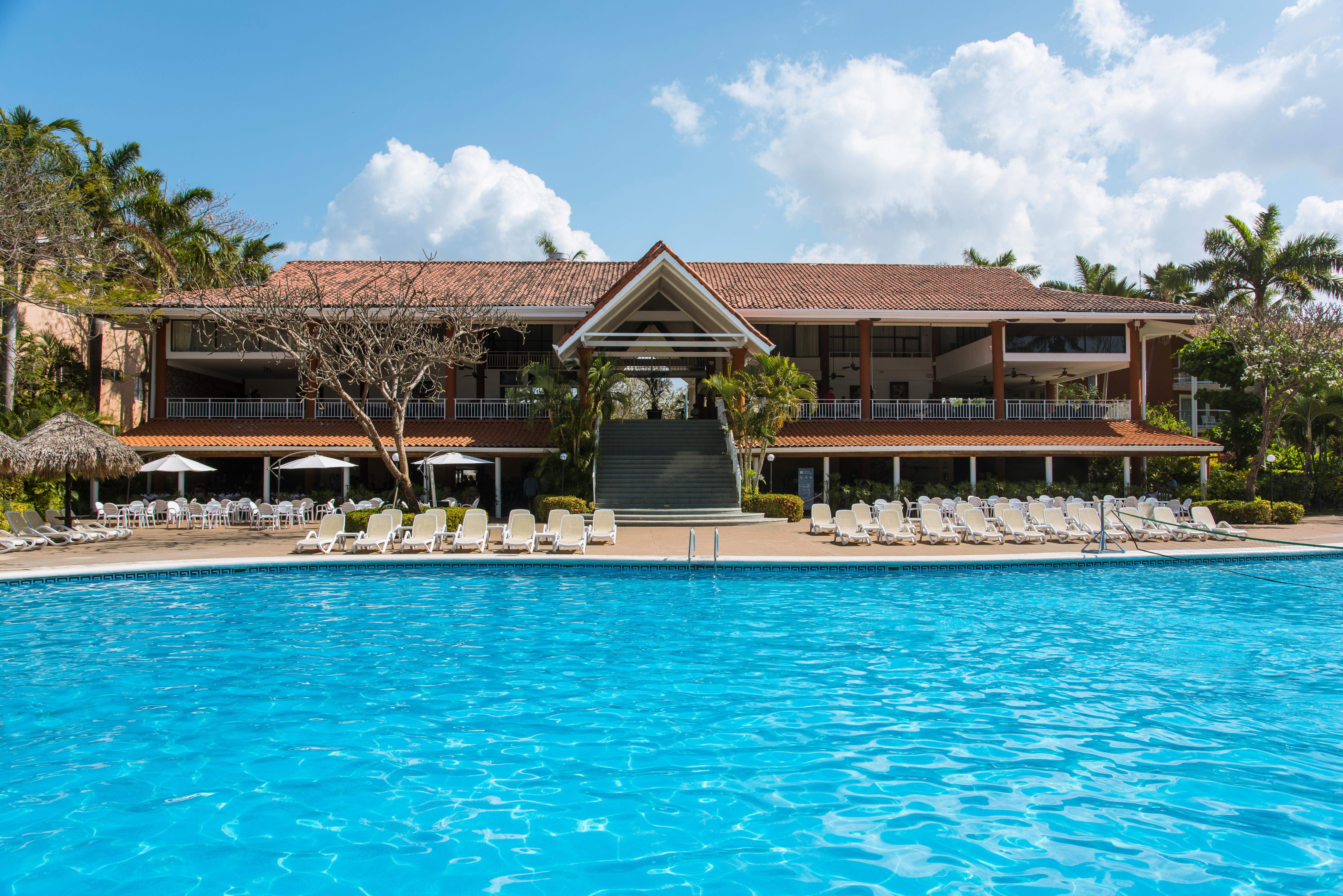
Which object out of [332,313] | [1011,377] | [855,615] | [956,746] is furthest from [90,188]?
[1011,377]

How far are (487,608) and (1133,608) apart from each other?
867cm

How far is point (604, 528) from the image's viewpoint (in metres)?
16.2

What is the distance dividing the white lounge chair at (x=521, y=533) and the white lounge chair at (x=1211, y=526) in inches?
533

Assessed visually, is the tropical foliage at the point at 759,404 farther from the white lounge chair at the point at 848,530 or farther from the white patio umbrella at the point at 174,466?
the white patio umbrella at the point at 174,466

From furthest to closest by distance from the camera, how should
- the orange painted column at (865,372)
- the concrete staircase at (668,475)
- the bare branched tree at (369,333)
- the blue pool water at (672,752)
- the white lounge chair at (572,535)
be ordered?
1. the orange painted column at (865,372)
2. the concrete staircase at (668,475)
3. the bare branched tree at (369,333)
4. the white lounge chair at (572,535)
5. the blue pool water at (672,752)

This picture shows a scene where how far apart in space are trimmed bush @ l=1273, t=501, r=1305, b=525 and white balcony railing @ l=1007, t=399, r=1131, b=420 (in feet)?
21.9

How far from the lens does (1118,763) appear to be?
5461 millimetres

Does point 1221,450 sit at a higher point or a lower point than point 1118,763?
higher

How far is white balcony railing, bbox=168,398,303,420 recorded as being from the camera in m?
25.8

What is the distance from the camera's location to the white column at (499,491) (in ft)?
79.3

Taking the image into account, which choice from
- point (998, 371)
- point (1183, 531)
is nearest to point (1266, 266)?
point (998, 371)

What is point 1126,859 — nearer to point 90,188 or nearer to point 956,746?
point 956,746

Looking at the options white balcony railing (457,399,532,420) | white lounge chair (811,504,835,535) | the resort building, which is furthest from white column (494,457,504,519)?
white lounge chair (811,504,835,535)

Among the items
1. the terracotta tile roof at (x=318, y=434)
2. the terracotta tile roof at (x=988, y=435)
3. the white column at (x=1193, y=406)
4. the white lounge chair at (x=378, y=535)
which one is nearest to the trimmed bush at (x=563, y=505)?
the terracotta tile roof at (x=318, y=434)
